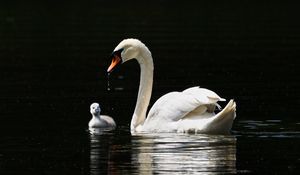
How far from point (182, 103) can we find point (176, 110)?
18 cm

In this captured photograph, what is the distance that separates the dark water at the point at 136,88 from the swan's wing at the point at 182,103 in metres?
0.37

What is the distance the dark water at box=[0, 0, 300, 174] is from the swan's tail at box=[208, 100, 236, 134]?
0.15m

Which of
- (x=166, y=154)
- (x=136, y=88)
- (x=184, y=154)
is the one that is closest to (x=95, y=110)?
(x=166, y=154)

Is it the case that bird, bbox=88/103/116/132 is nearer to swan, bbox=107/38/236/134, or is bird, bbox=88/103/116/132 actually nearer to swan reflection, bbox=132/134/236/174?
swan, bbox=107/38/236/134

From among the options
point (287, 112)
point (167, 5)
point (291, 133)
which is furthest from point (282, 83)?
point (167, 5)

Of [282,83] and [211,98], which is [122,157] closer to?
[211,98]

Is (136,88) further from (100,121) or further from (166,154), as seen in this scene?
(166,154)

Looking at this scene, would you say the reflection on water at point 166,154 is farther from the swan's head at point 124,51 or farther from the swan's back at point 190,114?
the swan's head at point 124,51

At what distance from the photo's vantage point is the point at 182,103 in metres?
15.5

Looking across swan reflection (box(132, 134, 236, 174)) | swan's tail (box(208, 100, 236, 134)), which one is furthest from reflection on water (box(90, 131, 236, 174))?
swan's tail (box(208, 100, 236, 134))

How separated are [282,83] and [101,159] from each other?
26.2ft

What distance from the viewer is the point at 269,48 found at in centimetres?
2914

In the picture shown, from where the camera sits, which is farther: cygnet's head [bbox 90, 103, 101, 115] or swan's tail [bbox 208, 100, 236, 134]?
cygnet's head [bbox 90, 103, 101, 115]

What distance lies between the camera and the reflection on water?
12.8 m
